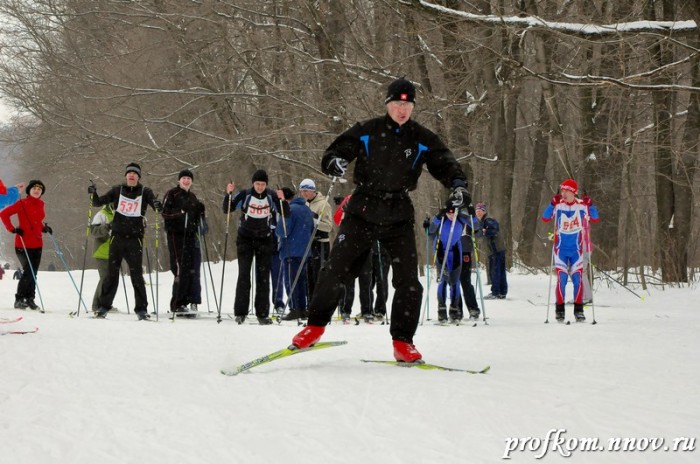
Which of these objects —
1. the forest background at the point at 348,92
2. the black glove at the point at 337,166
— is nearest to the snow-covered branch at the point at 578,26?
the forest background at the point at 348,92

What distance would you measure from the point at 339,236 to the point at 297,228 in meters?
5.53

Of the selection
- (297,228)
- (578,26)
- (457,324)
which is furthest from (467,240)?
(578,26)

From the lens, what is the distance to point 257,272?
10.4m

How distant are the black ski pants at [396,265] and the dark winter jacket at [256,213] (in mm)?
4526

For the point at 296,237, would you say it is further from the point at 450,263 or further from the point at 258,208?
the point at 450,263

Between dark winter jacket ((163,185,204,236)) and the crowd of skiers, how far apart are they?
0.05 feet

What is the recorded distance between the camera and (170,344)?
7082 mm

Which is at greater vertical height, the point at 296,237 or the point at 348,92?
the point at 348,92

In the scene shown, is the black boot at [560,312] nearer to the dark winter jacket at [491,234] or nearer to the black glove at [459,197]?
the dark winter jacket at [491,234]

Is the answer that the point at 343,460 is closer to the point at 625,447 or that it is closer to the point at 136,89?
the point at 625,447

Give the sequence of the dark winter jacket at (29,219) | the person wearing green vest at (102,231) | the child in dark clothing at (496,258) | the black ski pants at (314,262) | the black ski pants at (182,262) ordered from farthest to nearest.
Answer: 1. the child in dark clothing at (496,258)
2. the person wearing green vest at (102,231)
3. the dark winter jacket at (29,219)
4. the black ski pants at (182,262)
5. the black ski pants at (314,262)

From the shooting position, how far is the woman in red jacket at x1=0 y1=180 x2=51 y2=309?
11977 mm

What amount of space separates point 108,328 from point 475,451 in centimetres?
574

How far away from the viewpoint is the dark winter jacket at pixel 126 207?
10469 millimetres
